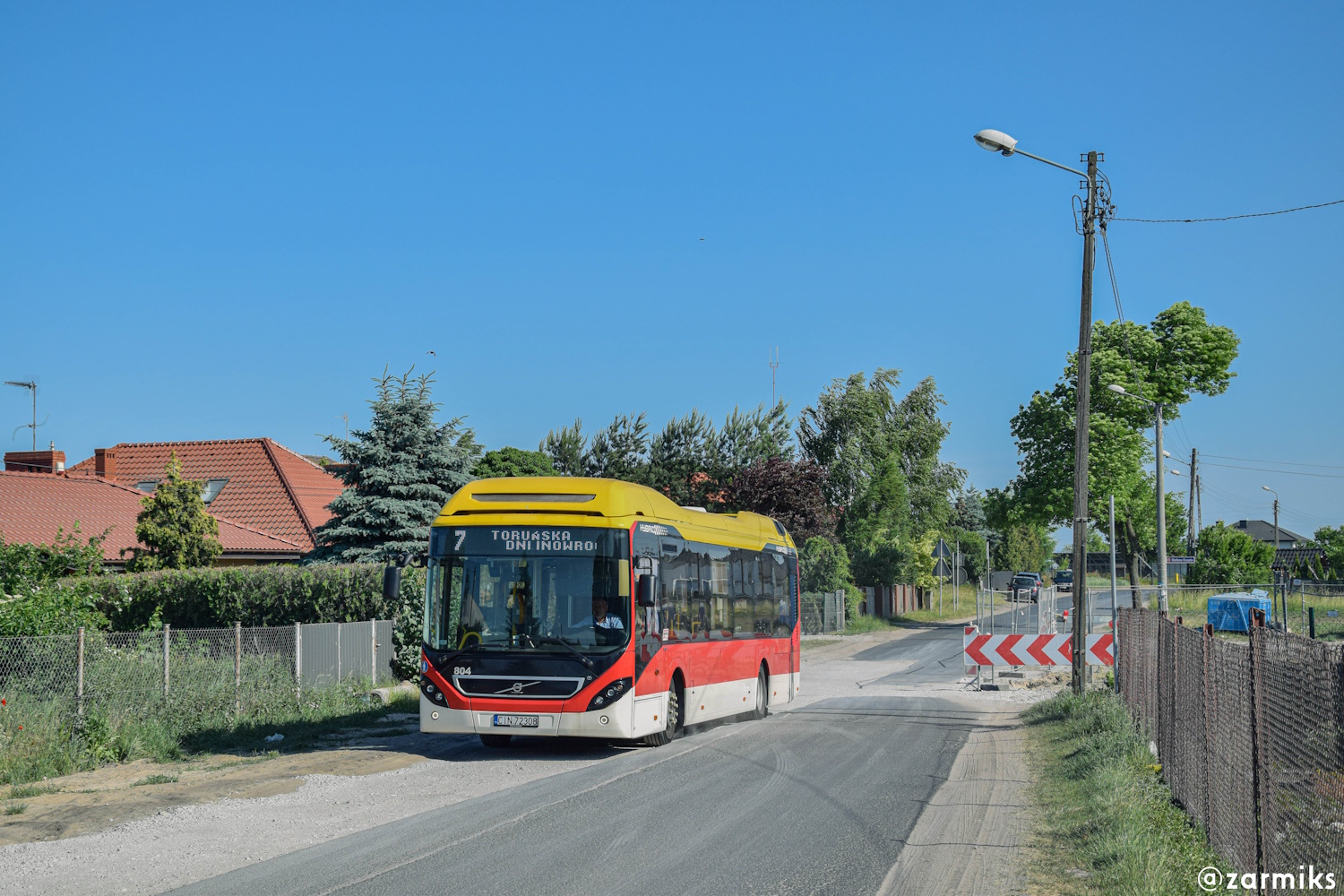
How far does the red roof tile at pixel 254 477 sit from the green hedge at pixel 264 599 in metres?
13.7

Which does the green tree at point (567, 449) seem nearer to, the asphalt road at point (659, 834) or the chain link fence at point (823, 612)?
the chain link fence at point (823, 612)

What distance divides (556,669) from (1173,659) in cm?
648

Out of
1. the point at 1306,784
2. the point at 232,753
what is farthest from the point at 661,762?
the point at 1306,784

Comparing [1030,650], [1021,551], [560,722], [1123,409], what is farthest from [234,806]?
[1021,551]

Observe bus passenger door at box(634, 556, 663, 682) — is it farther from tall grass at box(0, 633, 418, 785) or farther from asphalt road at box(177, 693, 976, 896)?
tall grass at box(0, 633, 418, 785)

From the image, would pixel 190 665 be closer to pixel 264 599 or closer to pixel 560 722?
pixel 264 599

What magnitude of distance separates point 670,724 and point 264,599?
986 cm

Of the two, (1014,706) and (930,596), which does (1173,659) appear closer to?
(1014,706)

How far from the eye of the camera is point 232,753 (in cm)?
1488

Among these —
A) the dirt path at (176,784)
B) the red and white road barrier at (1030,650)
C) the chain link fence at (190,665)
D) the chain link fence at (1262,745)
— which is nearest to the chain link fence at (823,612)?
the red and white road barrier at (1030,650)

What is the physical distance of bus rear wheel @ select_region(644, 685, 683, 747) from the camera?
15309mm

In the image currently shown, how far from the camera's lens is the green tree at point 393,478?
1260 inches

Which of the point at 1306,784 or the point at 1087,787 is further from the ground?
the point at 1306,784

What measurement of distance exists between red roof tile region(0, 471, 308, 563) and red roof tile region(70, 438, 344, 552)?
1.71 meters
